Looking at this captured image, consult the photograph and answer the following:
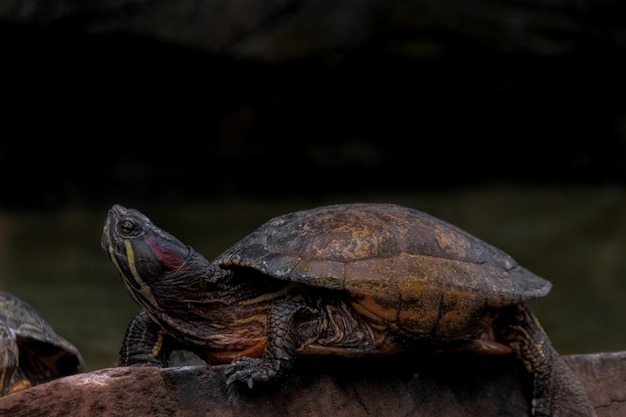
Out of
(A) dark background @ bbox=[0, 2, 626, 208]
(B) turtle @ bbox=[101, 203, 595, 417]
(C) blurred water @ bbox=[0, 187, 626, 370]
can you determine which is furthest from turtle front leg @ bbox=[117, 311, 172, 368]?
(A) dark background @ bbox=[0, 2, 626, 208]

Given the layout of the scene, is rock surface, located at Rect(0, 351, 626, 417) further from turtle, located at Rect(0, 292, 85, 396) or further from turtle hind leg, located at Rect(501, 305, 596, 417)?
turtle, located at Rect(0, 292, 85, 396)

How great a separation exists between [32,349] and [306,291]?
0.88 meters

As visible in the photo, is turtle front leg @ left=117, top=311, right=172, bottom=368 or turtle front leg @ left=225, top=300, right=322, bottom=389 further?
turtle front leg @ left=117, top=311, right=172, bottom=368

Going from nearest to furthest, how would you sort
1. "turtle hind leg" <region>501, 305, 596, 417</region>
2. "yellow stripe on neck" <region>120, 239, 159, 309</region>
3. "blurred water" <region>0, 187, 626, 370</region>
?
"yellow stripe on neck" <region>120, 239, 159, 309</region>, "turtle hind leg" <region>501, 305, 596, 417</region>, "blurred water" <region>0, 187, 626, 370</region>

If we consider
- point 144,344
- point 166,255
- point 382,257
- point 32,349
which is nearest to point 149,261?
point 166,255

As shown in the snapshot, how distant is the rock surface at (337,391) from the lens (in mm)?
1773

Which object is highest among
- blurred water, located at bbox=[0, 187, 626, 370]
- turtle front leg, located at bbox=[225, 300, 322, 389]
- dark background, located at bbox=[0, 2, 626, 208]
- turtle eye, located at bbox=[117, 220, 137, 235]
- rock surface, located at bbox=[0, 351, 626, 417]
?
dark background, located at bbox=[0, 2, 626, 208]

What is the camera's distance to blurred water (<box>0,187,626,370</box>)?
512cm

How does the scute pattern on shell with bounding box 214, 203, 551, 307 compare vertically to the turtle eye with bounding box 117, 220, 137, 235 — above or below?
below

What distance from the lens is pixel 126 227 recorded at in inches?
76.8

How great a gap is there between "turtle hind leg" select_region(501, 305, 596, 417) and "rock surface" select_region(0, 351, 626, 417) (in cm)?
5

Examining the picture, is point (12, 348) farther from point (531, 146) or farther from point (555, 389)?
point (531, 146)

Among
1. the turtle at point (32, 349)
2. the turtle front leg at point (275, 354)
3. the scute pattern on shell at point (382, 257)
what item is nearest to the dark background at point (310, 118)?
the turtle at point (32, 349)

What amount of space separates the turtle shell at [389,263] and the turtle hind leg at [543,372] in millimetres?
121
